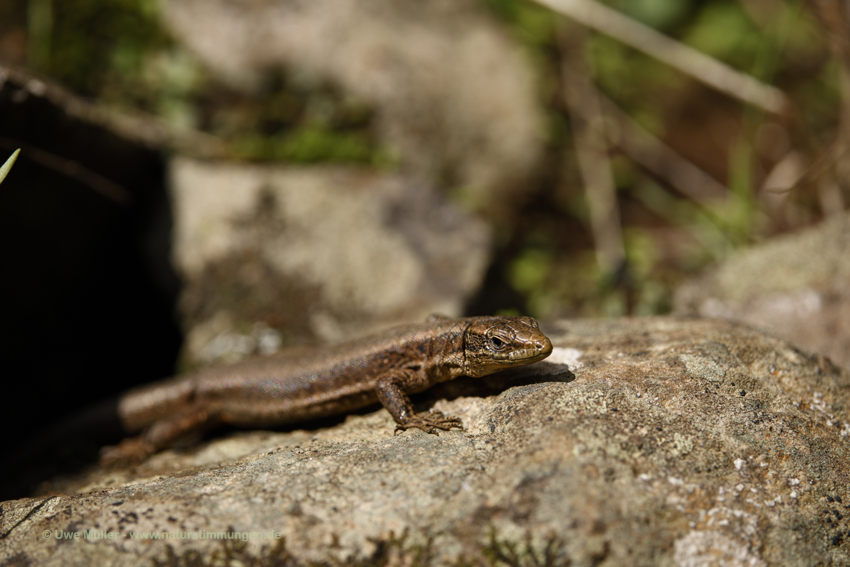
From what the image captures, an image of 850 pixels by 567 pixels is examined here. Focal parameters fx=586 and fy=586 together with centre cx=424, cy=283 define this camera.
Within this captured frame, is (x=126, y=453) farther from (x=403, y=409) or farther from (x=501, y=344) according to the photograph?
(x=501, y=344)

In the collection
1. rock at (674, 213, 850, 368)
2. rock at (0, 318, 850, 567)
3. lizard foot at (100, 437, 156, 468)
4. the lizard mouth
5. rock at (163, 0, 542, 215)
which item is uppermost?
rock at (163, 0, 542, 215)

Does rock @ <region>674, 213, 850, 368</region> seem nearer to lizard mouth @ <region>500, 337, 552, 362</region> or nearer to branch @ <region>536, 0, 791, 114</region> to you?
lizard mouth @ <region>500, 337, 552, 362</region>

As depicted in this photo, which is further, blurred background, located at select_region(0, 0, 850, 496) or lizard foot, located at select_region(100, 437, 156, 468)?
blurred background, located at select_region(0, 0, 850, 496)

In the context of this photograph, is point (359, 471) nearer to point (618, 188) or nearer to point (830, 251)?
point (830, 251)

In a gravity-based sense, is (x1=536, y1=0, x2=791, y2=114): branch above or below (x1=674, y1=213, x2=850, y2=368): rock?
above

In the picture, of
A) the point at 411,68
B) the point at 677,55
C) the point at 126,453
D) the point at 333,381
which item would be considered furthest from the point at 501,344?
the point at 677,55

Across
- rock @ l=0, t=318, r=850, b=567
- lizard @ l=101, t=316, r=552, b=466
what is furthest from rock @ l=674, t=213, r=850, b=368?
lizard @ l=101, t=316, r=552, b=466
